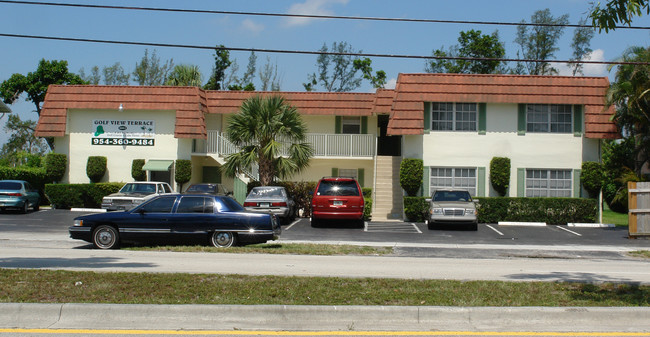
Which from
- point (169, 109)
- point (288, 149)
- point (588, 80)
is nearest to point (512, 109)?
point (588, 80)

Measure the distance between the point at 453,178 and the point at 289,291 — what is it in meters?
19.7

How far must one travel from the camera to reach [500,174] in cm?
2744

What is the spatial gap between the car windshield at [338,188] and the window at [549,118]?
9.19 meters

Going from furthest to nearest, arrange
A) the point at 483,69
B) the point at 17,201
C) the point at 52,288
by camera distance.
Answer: the point at 483,69, the point at 17,201, the point at 52,288

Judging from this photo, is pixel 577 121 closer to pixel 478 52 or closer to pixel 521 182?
pixel 521 182

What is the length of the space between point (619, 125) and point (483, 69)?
2771 centimetres

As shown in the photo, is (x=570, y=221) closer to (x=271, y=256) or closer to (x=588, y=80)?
(x=588, y=80)

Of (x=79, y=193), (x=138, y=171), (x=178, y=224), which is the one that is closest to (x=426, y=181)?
(x=138, y=171)

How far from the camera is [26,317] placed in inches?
316

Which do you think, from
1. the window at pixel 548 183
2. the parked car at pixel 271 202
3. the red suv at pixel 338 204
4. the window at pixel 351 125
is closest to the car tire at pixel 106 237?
the parked car at pixel 271 202

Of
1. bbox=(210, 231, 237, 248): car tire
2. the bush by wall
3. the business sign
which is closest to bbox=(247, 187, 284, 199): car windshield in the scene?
bbox=(210, 231, 237, 248): car tire

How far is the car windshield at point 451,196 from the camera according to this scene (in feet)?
81.5

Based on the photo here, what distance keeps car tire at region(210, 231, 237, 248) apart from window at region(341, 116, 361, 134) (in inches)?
741

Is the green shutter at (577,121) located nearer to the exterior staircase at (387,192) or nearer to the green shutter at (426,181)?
the green shutter at (426,181)
